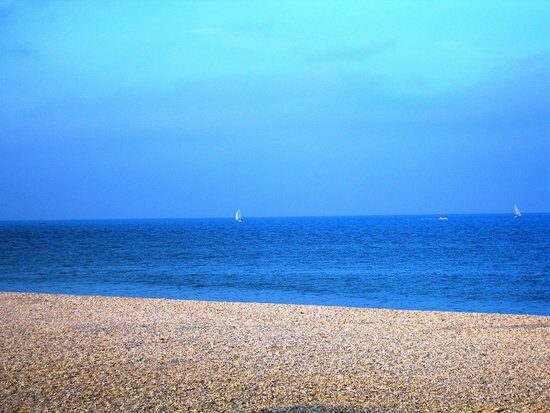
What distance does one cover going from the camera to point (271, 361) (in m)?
10.0

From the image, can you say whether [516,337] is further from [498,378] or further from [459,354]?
[498,378]

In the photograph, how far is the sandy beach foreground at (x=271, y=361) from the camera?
7840 millimetres

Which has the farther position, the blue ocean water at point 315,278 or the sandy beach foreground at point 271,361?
the blue ocean water at point 315,278

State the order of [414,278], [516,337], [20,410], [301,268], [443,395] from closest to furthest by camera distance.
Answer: [20,410] < [443,395] < [516,337] < [414,278] < [301,268]

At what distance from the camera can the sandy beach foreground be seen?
7840 mm

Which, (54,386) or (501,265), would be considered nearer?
(54,386)

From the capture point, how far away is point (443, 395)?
809 cm

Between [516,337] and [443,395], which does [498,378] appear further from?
[516,337]

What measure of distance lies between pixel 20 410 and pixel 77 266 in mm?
Answer: 33546

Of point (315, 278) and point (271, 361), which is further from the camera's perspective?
point (315, 278)

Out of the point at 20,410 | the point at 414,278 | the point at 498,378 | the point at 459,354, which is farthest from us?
the point at 414,278

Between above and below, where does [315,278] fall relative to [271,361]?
below

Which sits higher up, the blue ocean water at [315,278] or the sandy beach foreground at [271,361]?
the sandy beach foreground at [271,361]

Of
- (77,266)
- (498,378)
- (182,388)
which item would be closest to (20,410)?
(182,388)
